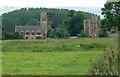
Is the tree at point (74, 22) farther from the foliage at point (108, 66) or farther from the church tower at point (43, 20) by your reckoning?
the foliage at point (108, 66)

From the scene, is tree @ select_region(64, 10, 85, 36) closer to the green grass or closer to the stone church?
the stone church

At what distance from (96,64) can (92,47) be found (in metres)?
20.6

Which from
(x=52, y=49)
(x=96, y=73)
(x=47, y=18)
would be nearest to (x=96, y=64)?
(x=96, y=73)

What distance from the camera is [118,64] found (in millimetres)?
4828

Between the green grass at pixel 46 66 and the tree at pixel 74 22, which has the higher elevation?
the tree at pixel 74 22

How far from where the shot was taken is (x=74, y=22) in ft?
181

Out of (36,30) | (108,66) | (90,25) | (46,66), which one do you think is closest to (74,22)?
(90,25)

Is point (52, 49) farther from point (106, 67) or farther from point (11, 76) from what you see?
point (106, 67)

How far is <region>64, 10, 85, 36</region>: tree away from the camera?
53.8m

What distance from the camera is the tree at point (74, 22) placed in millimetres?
53750

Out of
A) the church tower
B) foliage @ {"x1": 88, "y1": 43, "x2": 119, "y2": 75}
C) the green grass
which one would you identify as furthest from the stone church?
foliage @ {"x1": 88, "y1": 43, "x2": 119, "y2": 75}

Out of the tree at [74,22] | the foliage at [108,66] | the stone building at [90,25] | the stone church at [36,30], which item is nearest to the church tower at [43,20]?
the stone church at [36,30]

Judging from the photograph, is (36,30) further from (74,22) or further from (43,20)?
(74,22)

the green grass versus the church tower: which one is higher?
the church tower
